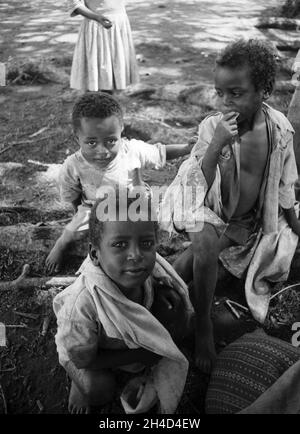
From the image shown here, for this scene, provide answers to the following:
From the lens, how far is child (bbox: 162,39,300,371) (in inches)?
90.1

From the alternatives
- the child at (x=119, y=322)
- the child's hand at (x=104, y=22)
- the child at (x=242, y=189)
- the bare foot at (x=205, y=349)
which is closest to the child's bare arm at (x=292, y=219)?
the child at (x=242, y=189)

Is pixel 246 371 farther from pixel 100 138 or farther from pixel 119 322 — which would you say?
pixel 100 138

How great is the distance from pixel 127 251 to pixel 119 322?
0.30 metres

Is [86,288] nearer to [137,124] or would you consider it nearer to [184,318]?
[184,318]

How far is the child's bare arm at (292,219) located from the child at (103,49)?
→ 2.88 metres

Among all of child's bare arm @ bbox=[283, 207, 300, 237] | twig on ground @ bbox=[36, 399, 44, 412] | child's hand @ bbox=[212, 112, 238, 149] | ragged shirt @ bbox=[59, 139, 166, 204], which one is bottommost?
twig on ground @ bbox=[36, 399, 44, 412]

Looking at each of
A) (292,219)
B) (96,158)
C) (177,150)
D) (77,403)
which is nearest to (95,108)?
(96,158)

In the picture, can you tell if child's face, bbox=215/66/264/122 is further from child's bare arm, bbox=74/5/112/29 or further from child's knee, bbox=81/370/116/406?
child's bare arm, bbox=74/5/112/29

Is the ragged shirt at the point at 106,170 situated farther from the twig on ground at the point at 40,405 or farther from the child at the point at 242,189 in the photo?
the twig on ground at the point at 40,405

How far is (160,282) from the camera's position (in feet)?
6.91

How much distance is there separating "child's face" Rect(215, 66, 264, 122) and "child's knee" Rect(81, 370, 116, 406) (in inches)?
57.7

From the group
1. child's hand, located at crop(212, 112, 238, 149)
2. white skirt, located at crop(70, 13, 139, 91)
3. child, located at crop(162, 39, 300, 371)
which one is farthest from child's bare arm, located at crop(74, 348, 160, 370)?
white skirt, located at crop(70, 13, 139, 91)

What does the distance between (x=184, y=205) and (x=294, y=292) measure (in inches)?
35.6
